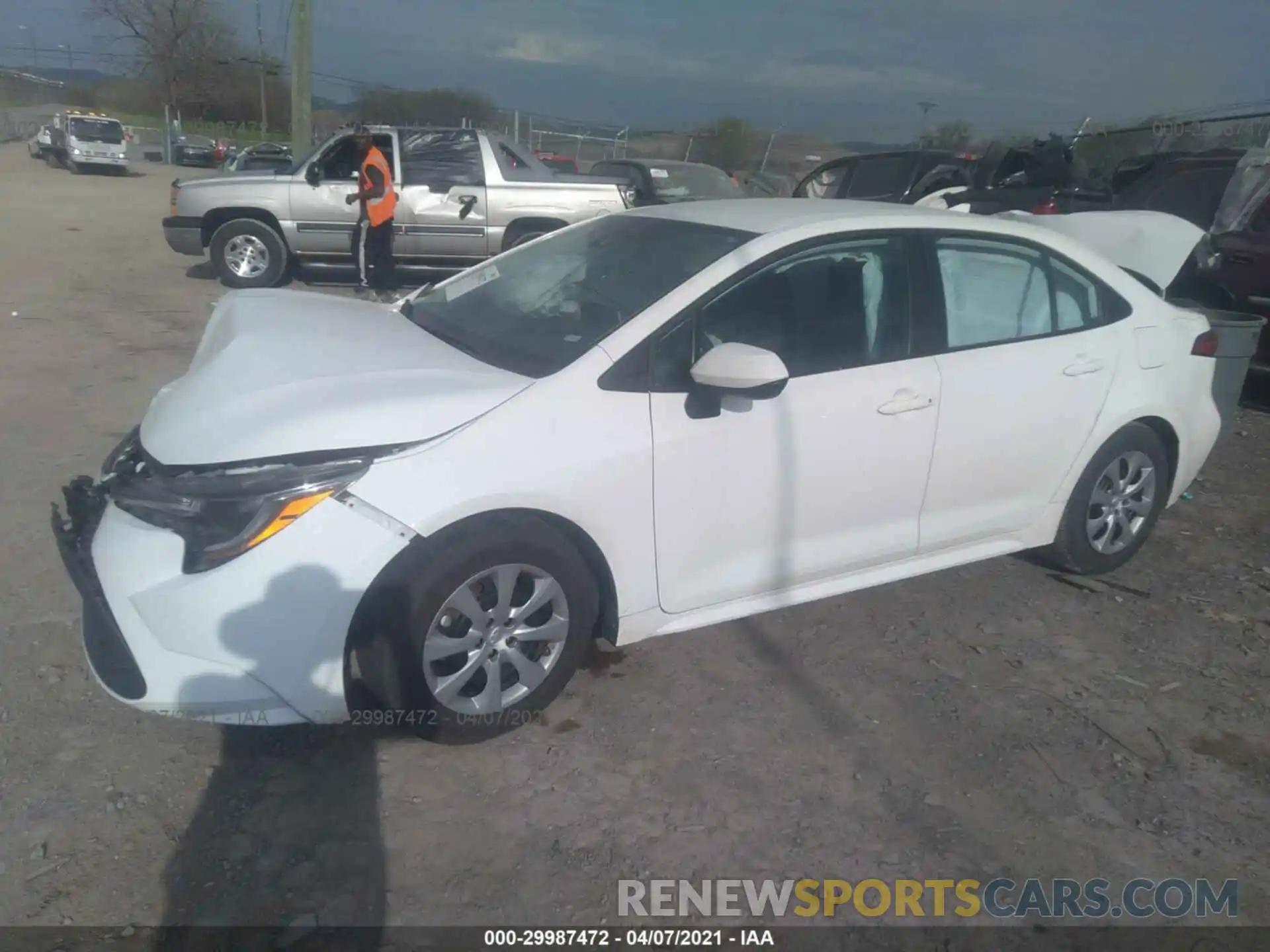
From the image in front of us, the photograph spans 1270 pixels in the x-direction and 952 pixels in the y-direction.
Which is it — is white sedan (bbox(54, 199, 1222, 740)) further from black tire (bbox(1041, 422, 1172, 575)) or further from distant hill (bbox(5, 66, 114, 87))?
Answer: distant hill (bbox(5, 66, 114, 87))

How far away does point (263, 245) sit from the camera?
10.9 metres

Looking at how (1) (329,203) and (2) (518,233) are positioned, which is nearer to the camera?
(1) (329,203)

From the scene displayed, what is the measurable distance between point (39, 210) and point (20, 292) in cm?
1052

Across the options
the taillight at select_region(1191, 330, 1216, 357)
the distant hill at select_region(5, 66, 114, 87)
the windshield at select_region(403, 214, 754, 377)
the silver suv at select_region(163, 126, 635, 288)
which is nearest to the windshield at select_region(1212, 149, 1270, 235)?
the taillight at select_region(1191, 330, 1216, 357)

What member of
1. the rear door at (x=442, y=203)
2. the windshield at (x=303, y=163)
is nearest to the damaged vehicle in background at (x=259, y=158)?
the windshield at (x=303, y=163)

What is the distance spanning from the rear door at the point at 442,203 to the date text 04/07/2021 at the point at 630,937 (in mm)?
9419

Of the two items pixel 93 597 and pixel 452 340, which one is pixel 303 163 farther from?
pixel 93 597

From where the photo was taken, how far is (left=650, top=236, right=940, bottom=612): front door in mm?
3328

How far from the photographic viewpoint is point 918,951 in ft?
8.45

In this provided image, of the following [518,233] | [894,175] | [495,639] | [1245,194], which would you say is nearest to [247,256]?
[518,233]

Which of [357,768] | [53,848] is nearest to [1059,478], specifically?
[357,768]

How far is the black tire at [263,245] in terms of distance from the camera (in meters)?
10.9

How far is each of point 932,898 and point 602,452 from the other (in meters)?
1.60

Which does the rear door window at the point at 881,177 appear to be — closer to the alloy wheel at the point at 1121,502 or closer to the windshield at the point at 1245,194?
the windshield at the point at 1245,194
